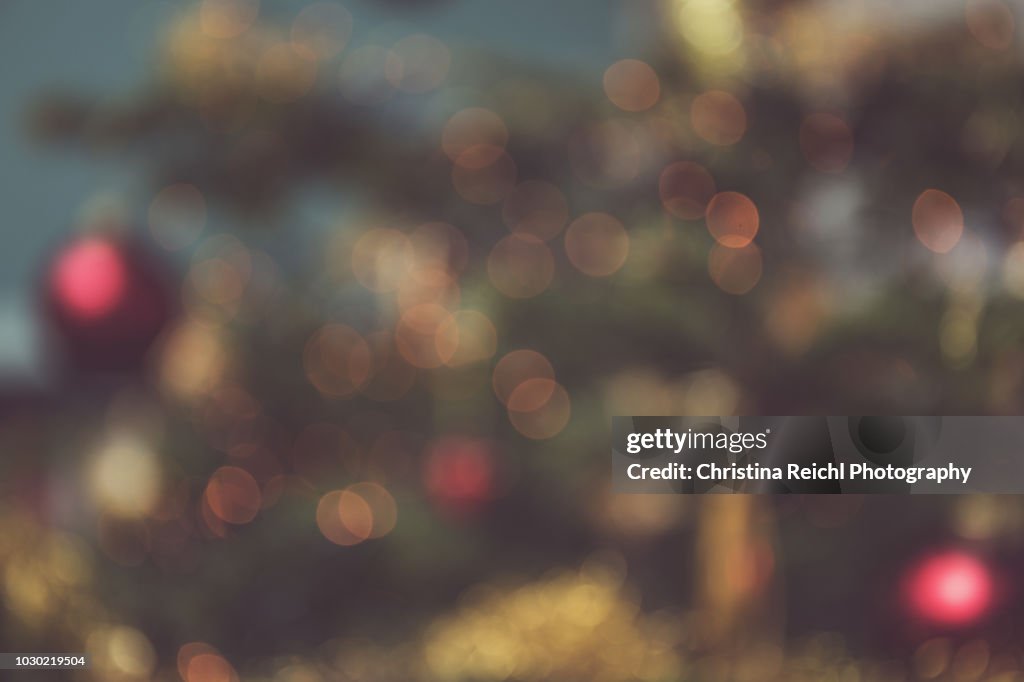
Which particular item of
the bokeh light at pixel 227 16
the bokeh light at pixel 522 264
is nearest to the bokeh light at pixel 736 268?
the bokeh light at pixel 522 264

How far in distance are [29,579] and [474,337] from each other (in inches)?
10.9

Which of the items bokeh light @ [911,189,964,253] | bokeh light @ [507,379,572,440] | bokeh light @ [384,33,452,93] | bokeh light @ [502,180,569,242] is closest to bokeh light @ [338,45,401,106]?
bokeh light @ [384,33,452,93]

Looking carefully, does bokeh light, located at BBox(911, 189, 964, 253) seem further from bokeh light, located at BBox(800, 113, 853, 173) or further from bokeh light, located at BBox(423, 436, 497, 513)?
bokeh light, located at BBox(423, 436, 497, 513)

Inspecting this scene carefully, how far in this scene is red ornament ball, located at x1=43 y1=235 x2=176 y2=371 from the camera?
407 mm

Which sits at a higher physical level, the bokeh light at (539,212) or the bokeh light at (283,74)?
the bokeh light at (283,74)

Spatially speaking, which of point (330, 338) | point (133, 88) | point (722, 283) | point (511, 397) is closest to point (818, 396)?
point (722, 283)

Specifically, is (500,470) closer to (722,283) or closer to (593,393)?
(593,393)

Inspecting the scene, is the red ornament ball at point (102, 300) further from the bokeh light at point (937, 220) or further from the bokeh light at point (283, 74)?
the bokeh light at point (937, 220)

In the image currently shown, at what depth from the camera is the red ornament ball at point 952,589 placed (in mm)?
404

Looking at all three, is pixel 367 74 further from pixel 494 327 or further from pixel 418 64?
pixel 494 327

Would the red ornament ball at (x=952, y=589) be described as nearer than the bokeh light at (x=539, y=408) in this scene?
Yes

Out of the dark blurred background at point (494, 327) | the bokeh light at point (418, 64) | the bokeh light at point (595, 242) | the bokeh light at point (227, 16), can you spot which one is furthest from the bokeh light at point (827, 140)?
the bokeh light at point (227, 16)

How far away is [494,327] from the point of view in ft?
1.58

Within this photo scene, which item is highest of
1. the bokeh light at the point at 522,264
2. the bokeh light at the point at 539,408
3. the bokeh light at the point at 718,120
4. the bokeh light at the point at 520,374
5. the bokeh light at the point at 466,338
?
the bokeh light at the point at 718,120
